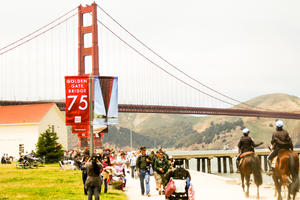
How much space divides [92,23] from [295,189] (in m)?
67.9

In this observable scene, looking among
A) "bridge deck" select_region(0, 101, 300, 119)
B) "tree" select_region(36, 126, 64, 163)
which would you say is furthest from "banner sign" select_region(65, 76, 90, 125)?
A: "bridge deck" select_region(0, 101, 300, 119)

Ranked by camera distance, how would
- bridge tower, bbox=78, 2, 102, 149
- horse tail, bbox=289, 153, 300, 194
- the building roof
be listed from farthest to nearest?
bridge tower, bbox=78, 2, 102, 149
the building roof
horse tail, bbox=289, 153, 300, 194

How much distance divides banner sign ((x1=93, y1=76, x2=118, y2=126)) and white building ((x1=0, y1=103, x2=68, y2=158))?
45.0m

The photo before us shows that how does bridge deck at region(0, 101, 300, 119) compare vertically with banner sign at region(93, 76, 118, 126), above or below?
above

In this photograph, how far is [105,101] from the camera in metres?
12.0

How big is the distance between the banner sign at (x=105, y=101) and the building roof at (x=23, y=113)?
45857 millimetres

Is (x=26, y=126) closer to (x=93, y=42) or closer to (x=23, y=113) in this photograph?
(x=23, y=113)

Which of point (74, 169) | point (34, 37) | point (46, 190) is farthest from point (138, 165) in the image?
point (34, 37)

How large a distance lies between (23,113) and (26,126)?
325 centimetres

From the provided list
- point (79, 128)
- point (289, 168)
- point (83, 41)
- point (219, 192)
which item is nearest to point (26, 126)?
point (83, 41)

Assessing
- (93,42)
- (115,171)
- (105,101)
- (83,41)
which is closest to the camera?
(105,101)

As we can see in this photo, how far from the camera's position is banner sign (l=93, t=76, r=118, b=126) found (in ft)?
39.0

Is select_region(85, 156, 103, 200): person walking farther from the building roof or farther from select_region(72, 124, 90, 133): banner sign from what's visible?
the building roof

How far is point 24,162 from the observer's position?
119ft
